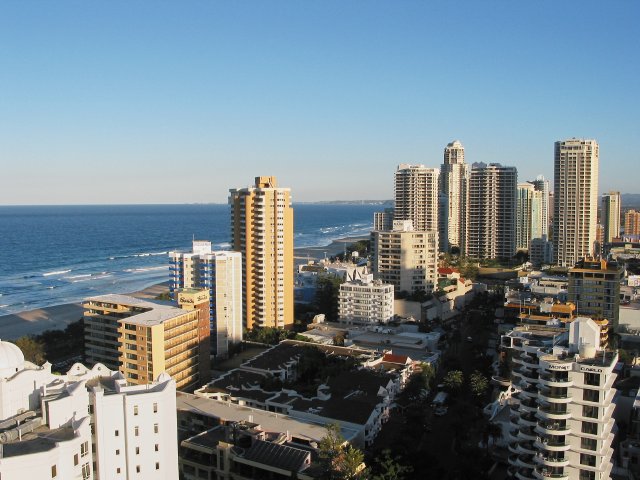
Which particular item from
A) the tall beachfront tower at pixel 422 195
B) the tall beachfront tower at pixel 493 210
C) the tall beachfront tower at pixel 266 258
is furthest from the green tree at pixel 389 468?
the tall beachfront tower at pixel 493 210

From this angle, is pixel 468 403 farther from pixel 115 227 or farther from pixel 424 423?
pixel 115 227

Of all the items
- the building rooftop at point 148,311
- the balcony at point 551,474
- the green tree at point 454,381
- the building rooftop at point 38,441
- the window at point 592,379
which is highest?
the building rooftop at point 38,441

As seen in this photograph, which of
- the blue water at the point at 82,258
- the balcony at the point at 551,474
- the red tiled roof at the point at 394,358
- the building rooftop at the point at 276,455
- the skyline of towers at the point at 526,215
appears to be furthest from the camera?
the skyline of towers at the point at 526,215

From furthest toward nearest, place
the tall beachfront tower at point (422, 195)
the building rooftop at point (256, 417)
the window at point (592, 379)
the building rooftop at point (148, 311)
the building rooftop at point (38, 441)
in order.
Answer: the tall beachfront tower at point (422, 195), the building rooftop at point (148, 311), the building rooftop at point (256, 417), the window at point (592, 379), the building rooftop at point (38, 441)

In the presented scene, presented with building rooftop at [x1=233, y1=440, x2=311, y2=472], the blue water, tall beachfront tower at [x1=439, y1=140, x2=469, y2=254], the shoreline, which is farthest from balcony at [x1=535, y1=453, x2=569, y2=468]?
tall beachfront tower at [x1=439, y1=140, x2=469, y2=254]

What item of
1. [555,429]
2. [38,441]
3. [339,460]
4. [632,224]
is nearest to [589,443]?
[555,429]

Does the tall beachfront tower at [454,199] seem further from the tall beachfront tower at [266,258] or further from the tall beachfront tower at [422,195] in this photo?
the tall beachfront tower at [266,258]
